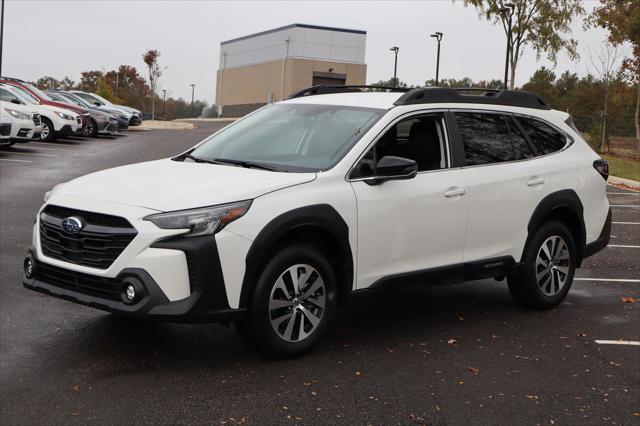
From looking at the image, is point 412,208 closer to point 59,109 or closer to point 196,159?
point 196,159

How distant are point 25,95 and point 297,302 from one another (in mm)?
22268

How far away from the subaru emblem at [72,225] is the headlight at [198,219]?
1.72 ft

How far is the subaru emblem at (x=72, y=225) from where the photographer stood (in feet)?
17.5

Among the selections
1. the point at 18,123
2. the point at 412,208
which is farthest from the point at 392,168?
the point at 18,123

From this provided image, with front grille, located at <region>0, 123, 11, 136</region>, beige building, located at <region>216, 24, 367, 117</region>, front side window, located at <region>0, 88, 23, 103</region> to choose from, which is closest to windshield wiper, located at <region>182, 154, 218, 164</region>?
front grille, located at <region>0, 123, 11, 136</region>

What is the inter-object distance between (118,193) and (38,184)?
11.8 meters

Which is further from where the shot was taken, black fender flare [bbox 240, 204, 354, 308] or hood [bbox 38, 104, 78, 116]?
hood [bbox 38, 104, 78, 116]

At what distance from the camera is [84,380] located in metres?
→ 5.25

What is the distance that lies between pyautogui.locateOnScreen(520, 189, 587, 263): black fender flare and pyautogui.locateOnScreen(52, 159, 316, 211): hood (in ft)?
7.93

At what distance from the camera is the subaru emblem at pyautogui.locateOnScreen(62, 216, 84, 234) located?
17.5ft

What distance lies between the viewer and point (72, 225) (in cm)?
536

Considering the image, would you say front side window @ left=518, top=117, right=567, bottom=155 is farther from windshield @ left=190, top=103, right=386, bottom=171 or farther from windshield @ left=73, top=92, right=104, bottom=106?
windshield @ left=73, top=92, right=104, bottom=106

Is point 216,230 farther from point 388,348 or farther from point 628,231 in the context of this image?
point 628,231

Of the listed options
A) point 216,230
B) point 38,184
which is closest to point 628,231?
point 216,230
